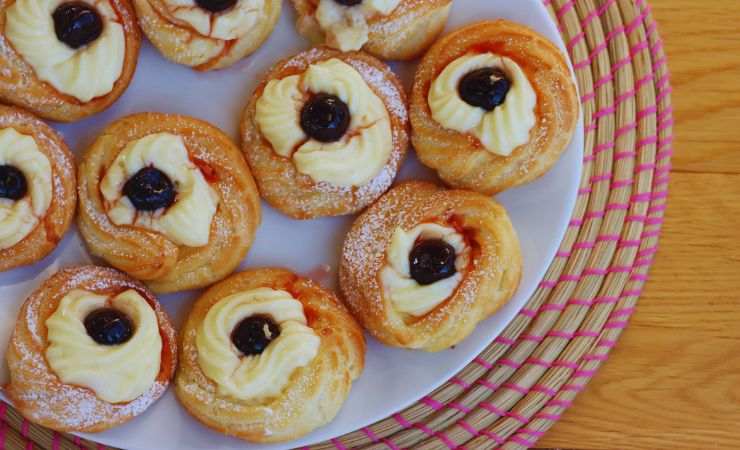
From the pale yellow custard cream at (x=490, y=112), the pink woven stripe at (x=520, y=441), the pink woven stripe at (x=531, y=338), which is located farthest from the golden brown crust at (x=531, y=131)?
the pink woven stripe at (x=520, y=441)

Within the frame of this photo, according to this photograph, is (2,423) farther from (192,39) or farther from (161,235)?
(192,39)

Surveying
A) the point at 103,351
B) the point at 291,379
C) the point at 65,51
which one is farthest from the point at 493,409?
the point at 65,51

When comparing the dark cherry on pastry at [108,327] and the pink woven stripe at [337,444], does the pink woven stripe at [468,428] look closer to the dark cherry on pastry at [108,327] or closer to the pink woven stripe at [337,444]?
the pink woven stripe at [337,444]

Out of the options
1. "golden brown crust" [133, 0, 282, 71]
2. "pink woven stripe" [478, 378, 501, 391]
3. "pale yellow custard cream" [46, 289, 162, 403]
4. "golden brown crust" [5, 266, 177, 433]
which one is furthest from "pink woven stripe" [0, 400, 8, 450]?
"pink woven stripe" [478, 378, 501, 391]

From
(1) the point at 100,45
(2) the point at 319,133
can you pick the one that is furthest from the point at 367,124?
(1) the point at 100,45

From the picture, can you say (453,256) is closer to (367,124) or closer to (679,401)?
(367,124)

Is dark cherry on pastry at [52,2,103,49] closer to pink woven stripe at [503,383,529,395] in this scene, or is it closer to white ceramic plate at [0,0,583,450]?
white ceramic plate at [0,0,583,450]
